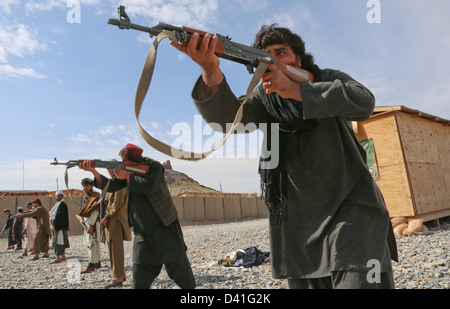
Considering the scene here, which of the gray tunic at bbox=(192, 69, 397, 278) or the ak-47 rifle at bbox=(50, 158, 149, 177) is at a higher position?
the ak-47 rifle at bbox=(50, 158, 149, 177)

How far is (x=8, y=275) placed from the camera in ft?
29.1

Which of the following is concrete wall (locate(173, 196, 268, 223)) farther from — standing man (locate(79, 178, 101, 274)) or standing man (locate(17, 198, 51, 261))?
standing man (locate(79, 178, 101, 274))

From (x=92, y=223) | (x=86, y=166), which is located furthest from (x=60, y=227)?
(x=86, y=166)

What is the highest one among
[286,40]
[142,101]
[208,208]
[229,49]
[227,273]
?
[286,40]

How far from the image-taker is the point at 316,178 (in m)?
1.79

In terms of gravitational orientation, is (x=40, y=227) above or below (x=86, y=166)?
below

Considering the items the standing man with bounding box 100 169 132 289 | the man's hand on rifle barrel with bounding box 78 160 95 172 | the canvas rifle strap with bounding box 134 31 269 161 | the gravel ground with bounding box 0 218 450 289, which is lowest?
the gravel ground with bounding box 0 218 450 289

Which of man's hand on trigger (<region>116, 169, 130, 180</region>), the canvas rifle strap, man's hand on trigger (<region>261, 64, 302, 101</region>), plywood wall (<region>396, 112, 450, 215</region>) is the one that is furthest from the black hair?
plywood wall (<region>396, 112, 450, 215</region>)

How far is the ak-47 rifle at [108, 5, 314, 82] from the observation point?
171cm

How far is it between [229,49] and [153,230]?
293 centimetres

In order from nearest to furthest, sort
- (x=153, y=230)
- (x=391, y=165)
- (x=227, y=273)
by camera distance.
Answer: (x=153, y=230)
(x=227, y=273)
(x=391, y=165)

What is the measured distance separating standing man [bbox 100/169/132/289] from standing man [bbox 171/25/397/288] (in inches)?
185

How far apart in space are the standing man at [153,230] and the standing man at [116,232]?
71.6 inches

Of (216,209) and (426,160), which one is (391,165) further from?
(216,209)
